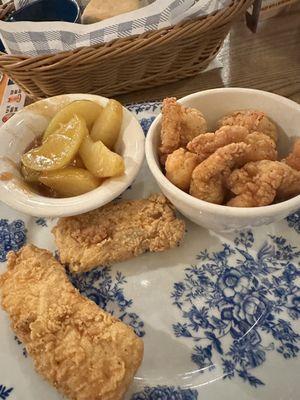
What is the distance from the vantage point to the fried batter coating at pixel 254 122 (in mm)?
1123

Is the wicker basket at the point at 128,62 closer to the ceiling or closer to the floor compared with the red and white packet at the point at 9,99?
closer to the ceiling

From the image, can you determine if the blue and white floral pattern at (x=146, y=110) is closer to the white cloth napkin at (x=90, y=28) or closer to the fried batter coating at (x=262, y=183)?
the white cloth napkin at (x=90, y=28)

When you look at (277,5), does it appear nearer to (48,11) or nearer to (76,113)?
(48,11)

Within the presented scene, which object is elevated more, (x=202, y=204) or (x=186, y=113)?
(x=186, y=113)

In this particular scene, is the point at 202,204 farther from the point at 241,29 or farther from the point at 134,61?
the point at 241,29

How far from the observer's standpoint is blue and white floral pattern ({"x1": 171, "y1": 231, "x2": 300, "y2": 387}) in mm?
980

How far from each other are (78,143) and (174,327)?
60 cm

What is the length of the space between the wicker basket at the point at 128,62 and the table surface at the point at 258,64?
Result: 50mm

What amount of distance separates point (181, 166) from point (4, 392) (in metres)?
0.71

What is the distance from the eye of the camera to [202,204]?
3.27 feet

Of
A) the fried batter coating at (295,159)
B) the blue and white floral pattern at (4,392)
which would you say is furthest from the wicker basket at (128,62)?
the blue and white floral pattern at (4,392)

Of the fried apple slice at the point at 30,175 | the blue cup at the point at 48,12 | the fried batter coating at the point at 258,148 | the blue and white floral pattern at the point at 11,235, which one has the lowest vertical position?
the blue and white floral pattern at the point at 11,235

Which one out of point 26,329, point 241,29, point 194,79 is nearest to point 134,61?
point 194,79

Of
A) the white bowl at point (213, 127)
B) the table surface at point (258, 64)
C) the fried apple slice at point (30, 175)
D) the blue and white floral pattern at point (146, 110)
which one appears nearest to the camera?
the white bowl at point (213, 127)
